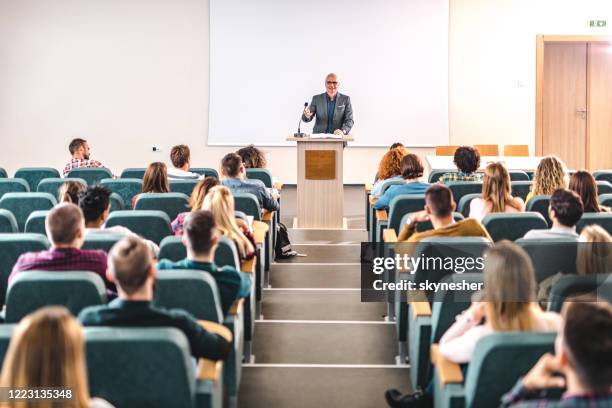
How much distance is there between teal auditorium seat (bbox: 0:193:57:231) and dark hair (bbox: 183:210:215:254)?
2685 millimetres

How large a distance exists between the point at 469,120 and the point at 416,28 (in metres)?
1.55

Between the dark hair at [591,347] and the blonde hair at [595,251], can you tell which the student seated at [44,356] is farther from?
the blonde hair at [595,251]

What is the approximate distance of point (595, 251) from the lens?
13.5 feet


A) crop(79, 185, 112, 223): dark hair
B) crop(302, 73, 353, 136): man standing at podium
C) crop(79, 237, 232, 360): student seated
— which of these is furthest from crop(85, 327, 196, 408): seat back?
crop(302, 73, 353, 136): man standing at podium

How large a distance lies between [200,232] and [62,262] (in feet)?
2.22

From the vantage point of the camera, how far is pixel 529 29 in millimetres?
12742

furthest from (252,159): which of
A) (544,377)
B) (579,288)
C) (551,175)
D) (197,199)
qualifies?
(544,377)

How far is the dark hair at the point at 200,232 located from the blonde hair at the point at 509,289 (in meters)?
1.33

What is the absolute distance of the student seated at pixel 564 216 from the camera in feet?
15.9

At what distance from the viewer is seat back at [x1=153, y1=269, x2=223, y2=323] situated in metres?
3.70

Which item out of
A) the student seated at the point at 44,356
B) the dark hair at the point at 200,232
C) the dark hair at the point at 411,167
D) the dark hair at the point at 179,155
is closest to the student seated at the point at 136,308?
the dark hair at the point at 200,232

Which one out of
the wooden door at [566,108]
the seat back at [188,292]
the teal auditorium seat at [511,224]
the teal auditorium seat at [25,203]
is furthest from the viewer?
the wooden door at [566,108]

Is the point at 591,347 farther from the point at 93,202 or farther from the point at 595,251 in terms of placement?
the point at 93,202

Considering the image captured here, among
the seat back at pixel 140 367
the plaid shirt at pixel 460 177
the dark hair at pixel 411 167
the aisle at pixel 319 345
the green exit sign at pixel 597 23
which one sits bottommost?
the aisle at pixel 319 345
